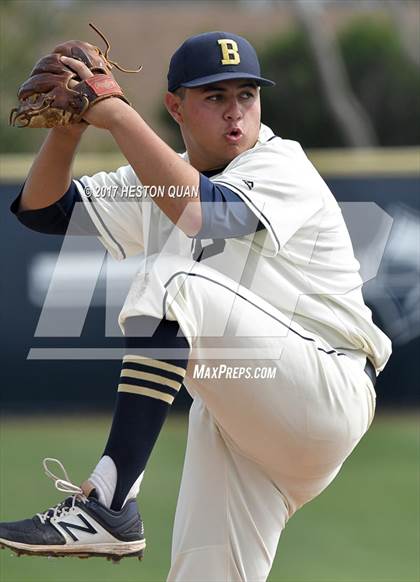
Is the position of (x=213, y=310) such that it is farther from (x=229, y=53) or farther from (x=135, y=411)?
(x=229, y=53)

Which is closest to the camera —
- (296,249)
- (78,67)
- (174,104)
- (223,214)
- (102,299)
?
(223,214)

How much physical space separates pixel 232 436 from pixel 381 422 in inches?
203

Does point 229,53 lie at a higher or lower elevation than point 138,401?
higher

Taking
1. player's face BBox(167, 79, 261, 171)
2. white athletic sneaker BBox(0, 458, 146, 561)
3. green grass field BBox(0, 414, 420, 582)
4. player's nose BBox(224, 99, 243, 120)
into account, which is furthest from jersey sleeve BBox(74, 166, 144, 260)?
green grass field BBox(0, 414, 420, 582)

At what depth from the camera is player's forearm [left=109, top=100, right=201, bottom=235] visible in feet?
9.60

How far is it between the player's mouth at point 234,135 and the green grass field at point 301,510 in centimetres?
205

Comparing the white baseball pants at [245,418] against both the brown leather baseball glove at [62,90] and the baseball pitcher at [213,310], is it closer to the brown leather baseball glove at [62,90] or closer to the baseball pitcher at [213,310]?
the baseball pitcher at [213,310]

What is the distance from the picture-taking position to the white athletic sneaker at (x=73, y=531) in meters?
2.90

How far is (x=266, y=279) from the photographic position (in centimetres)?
320

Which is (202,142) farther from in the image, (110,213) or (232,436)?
(232,436)

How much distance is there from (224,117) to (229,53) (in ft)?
0.56

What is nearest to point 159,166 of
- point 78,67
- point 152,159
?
point 152,159

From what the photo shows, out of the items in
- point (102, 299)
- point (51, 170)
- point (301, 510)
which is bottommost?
point (301, 510)

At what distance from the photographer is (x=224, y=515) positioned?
11.2 feet
